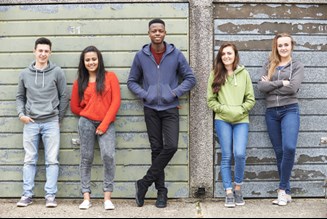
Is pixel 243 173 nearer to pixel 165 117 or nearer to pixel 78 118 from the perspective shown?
pixel 165 117

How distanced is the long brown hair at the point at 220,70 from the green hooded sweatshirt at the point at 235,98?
5cm

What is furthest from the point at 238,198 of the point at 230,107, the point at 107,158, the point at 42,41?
the point at 42,41

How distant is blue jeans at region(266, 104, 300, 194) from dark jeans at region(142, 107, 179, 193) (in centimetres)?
117

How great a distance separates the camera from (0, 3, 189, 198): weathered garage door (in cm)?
594

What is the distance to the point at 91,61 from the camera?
5645 mm

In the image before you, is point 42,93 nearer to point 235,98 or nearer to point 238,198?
point 235,98

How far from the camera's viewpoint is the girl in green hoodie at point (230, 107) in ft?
18.3

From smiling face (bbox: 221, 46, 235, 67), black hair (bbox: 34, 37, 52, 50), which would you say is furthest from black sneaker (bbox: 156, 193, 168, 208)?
black hair (bbox: 34, 37, 52, 50)

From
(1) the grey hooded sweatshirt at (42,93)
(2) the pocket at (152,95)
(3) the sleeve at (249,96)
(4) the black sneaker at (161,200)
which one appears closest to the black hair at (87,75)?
(1) the grey hooded sweatshirt at (42,93)

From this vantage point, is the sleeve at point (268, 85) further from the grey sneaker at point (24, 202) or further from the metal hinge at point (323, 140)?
the grey sneaker at point (24, 202)

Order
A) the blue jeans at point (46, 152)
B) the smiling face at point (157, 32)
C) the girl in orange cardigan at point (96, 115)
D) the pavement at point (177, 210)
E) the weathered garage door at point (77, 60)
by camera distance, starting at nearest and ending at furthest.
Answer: the pavement at point (177, 210) → the smiling face at point (157, 32) → the girl in orange cardigan at point (96, 115) → the blue jeans at point (46, 152) → the weathered garage door at point (77, 60)

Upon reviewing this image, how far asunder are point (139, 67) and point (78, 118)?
103 centimetres

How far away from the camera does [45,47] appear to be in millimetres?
5664

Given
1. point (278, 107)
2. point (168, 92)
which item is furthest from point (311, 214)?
point (168, 92)
